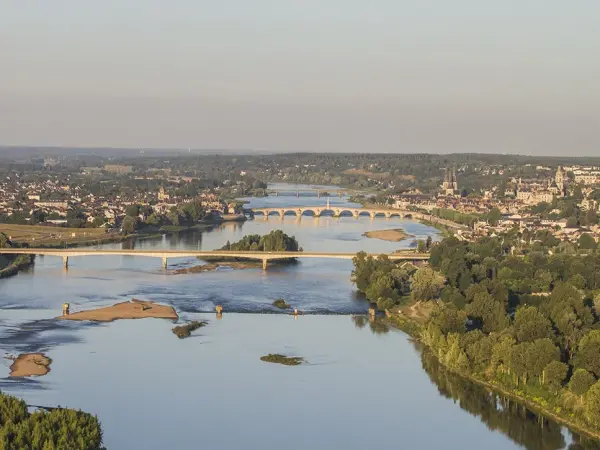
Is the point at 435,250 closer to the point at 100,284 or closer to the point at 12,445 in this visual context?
the point at 100,284

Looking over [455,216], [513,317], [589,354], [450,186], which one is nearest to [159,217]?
[455,216]

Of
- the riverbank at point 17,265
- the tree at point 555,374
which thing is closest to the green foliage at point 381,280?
the tree at point 555,374

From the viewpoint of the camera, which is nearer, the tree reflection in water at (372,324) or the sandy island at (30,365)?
the sandy island at (30,365)

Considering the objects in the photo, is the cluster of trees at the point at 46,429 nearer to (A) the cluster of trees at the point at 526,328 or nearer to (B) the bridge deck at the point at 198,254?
(A) the cluster of trees at the point at 526,328

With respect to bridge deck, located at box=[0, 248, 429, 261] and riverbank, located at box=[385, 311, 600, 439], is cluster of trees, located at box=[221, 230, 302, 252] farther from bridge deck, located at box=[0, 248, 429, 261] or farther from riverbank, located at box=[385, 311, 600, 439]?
riverbank, located at box=[385, 311, 600, 439]

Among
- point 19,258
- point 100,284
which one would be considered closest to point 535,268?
point 100,284

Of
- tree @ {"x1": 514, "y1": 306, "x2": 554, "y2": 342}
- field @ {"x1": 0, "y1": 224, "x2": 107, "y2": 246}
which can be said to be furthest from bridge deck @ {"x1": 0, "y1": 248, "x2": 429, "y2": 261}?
tree @ {"x1": 514, "y1": 306, "x2": 554, "y2": 342}
